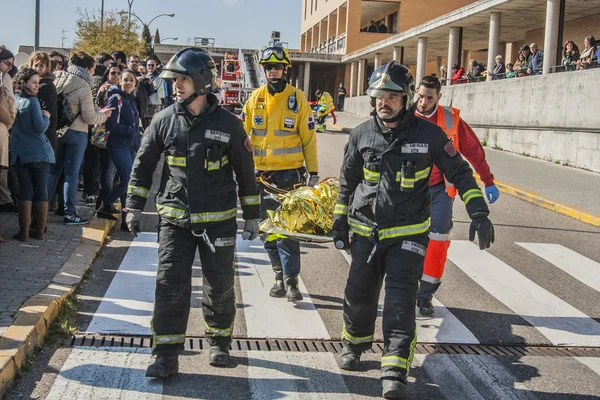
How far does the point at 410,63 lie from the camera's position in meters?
50.8

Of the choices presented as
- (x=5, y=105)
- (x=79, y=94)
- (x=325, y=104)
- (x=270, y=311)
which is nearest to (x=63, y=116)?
(x=79, y=94)

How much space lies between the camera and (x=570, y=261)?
30.2ft

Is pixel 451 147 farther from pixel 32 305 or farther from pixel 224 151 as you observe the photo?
pixel 32 305

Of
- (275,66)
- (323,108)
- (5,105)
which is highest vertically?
(323,108)

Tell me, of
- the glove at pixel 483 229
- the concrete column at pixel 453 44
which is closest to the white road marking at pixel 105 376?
the glove at pixel 483 229

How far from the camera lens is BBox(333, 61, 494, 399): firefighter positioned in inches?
199

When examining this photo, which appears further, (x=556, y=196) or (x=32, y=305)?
(x=556, y=196)

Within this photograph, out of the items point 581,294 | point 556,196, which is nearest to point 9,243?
point 581,294

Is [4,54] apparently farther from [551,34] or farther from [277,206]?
[551,34]

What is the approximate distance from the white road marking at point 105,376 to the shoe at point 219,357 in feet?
1.44

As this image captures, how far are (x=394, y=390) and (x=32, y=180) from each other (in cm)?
515

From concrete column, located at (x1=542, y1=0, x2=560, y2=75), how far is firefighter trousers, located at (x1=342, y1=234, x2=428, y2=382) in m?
17.7

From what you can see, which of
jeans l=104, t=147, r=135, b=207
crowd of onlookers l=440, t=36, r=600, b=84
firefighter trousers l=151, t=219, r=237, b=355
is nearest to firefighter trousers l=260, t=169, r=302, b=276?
→ firefighter trousers l=151, t=219, r=237, b=355

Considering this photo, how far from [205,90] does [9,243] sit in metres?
3.95
